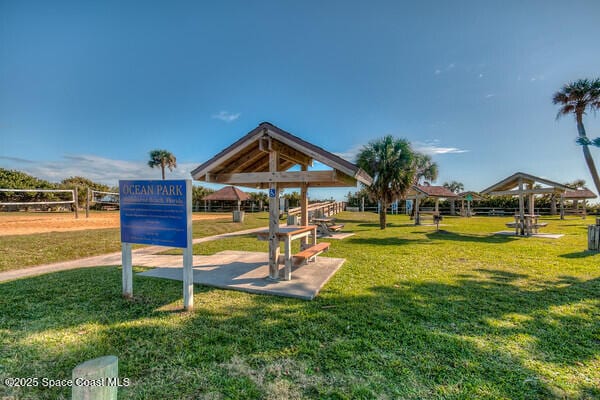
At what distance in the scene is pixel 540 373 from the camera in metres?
2.62

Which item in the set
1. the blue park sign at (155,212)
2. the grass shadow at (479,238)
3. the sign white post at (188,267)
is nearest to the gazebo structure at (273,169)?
the blue park sign at (155,212)

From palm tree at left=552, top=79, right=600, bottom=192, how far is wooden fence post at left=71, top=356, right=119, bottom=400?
2079cm

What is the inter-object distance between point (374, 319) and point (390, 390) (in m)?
1.41

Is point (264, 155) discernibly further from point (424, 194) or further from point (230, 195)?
point (230, 195)

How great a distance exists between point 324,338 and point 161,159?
46611 millimetres

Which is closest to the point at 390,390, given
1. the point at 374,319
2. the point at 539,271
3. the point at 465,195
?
the point at 374,319

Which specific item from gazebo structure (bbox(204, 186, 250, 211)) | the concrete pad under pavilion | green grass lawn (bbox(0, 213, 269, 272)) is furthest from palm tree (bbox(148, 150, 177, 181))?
the concrete pad under pavilion

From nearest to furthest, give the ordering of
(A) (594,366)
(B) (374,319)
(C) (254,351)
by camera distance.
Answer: (A) (594,366) → (C) (254,351) → (B) (374,319)

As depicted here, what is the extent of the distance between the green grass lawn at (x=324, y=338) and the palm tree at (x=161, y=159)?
42039mm

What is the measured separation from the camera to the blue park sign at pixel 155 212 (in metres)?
4.07

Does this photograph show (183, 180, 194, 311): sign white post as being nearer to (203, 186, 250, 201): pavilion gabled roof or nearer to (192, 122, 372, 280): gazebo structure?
(192, 122, 372, 280): gazebo structure

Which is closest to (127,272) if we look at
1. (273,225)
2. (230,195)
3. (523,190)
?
(273,225)

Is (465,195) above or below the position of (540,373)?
above

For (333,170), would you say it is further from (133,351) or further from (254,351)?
(133,351)
